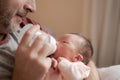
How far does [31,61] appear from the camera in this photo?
34.4 inches

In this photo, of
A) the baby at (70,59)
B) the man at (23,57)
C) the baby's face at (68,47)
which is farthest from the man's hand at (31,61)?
A: the baby's face at (68,47)

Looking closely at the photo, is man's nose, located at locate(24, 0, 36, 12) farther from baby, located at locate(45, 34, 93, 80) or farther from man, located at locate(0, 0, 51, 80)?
baby, located at locate(45, 34, 93, 80)

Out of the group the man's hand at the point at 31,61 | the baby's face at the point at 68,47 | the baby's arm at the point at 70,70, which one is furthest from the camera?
the baby's face at the point at 68,47

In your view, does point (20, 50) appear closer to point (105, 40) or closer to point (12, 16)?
point (12, 16)

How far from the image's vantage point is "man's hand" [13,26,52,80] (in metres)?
0.87

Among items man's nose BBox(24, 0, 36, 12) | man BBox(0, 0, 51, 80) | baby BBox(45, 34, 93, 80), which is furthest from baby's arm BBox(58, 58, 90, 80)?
man's nose BBox(24, 0, 36, 12)

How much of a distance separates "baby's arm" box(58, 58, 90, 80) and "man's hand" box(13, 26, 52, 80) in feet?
0.44

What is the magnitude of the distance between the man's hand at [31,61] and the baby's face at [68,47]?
0.22m

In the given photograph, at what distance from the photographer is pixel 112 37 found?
229 centimetres

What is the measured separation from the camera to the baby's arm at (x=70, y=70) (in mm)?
999

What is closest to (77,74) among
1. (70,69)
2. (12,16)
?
(70,69)

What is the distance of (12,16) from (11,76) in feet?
0.88

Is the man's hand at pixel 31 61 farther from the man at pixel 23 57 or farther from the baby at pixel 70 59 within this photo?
the baby at pixel 70 59

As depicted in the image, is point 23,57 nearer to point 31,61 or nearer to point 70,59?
point 31,61
